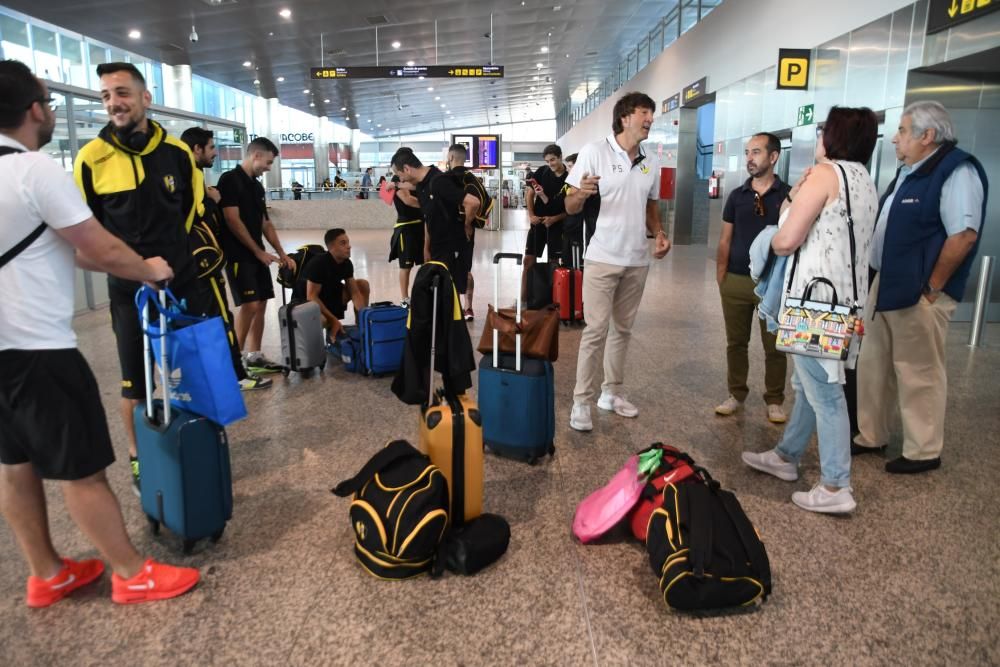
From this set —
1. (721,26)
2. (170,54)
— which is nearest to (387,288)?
(721,26)

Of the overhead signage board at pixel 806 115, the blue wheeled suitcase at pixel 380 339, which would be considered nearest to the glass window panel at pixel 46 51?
the blue wheeled suitcase at pixel 380 339

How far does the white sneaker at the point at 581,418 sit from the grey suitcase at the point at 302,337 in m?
2.00

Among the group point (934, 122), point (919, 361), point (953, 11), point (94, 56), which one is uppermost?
point (94, 56)

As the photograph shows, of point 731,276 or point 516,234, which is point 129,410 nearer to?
point 731,276

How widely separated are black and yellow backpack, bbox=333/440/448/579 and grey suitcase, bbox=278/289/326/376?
248 centimetres

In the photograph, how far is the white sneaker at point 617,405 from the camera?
13.2 ft

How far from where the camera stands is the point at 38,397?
6.28 ft

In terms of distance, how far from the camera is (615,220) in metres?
3.70

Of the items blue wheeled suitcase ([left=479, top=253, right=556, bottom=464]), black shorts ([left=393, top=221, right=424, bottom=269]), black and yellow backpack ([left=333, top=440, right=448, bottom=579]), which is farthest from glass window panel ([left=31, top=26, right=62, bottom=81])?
black and yellow backpack ([left=333, top=440, right=448, bottom=579])

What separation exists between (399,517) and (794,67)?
31.1 feet

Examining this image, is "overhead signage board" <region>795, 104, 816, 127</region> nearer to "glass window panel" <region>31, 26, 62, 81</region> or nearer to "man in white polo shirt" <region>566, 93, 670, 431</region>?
"man in white polo shirt" <region>566, 93, 670, 431</region>

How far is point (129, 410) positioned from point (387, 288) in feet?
20.0

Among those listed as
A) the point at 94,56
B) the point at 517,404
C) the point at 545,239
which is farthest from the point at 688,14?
the point at 94,56

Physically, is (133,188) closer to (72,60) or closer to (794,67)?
(794,67)
